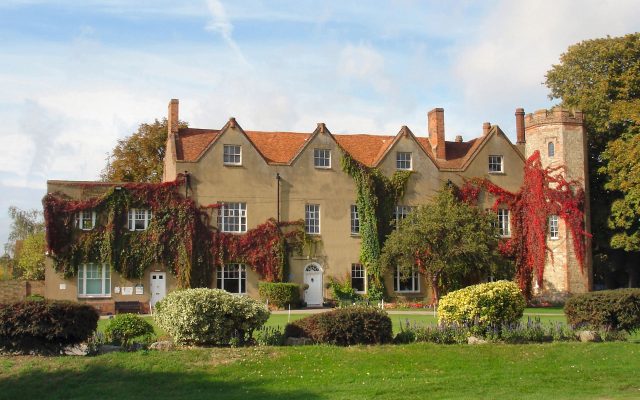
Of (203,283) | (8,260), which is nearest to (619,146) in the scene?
(203,283)

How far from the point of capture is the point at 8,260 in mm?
78438

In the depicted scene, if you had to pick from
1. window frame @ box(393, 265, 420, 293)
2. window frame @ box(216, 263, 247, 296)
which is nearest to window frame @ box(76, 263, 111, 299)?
window frame @ box(216, 263, 247, 296)

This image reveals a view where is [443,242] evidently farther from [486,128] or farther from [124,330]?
[124,330]

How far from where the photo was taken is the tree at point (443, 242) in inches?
1549

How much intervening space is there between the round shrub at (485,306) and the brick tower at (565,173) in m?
22.5

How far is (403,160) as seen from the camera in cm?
4494

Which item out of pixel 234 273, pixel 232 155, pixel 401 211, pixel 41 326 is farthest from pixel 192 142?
pixel 41 326

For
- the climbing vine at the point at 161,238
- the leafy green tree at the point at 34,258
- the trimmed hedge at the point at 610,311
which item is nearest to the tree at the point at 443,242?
the climbing vine at the point at 161,238

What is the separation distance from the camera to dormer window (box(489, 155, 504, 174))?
4631 cm

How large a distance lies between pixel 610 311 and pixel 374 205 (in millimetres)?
22184

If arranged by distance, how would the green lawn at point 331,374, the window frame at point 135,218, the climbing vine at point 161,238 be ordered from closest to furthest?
the green lawn at point 331,374
the climbing vine at point 161,238
the window frame at point 135,218

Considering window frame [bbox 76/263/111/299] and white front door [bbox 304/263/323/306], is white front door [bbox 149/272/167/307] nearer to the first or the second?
window frame [bbox 76/263/111/299]

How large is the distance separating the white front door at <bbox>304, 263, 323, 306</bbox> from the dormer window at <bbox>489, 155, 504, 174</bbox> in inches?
496

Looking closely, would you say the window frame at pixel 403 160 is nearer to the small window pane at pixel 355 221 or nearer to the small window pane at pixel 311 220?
the small window pane at pixel 355 221
